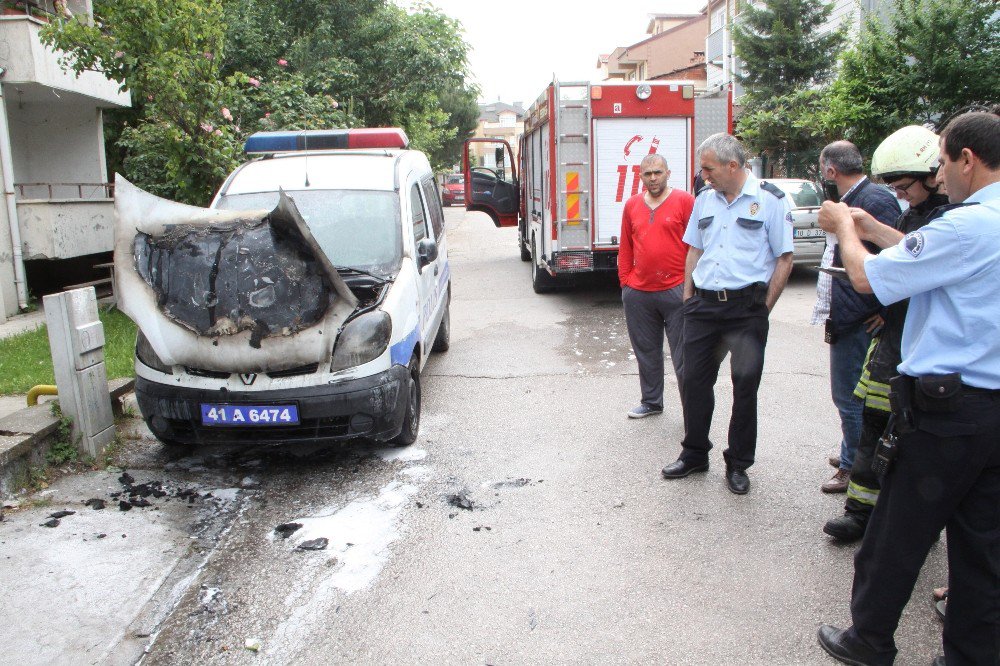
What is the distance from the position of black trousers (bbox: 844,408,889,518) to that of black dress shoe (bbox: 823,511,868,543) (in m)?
0.06

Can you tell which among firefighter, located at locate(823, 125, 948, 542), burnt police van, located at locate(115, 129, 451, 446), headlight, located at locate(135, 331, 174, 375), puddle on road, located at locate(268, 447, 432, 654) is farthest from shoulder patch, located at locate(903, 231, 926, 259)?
headlight, located at locate(135, 331, 174, 375)

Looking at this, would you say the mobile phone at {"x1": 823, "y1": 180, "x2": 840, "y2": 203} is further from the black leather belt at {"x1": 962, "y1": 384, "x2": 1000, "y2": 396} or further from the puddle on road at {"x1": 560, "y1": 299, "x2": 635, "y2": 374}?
the puddle on road at {"x1": 560, "y1": 299, "x2": 635, "y2": 374}

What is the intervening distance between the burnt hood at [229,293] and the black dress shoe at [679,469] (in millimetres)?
2154

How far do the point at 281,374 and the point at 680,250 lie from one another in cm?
289

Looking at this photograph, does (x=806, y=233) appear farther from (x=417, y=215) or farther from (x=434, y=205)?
(x=417, y=215)

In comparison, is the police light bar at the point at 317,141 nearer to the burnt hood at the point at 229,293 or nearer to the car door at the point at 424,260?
the car door at the point at 424,260

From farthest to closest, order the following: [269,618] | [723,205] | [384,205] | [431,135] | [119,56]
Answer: [431,135], [119,56], [384,205], [723,205], [269,618]

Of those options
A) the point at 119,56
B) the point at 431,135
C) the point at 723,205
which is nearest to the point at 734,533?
the point at 723,205

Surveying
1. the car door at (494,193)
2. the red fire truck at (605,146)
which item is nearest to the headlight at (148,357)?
the red fire truck at (605,146)

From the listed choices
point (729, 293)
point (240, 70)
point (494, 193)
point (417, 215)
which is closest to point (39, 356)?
point (417, 215)

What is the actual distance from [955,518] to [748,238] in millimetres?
2066

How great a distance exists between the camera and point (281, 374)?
15.8 ft

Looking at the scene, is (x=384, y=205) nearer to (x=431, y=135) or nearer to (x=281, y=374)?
(x=281, y=374)

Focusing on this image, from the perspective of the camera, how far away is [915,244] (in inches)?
98.8
